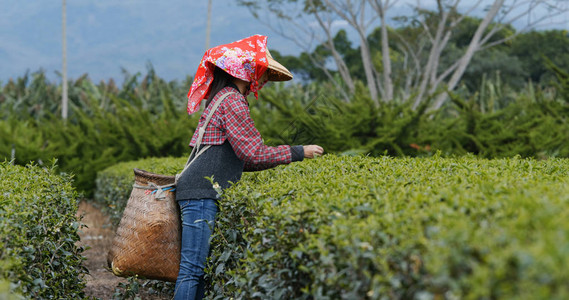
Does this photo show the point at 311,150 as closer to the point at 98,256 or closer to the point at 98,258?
the point at 98,258

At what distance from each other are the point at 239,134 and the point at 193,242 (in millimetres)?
737

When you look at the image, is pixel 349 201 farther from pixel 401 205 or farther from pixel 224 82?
pixel 224 82

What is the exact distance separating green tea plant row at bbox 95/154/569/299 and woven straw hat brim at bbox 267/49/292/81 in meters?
0.76

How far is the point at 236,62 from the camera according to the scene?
3.50 m

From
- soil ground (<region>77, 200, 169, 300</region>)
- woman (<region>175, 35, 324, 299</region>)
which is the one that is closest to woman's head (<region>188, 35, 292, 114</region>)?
woman (<region>175, 35, 324, 299</region>)

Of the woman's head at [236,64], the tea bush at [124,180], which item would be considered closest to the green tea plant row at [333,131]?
the tea bush at [124,180]

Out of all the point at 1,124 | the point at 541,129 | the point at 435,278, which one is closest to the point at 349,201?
the point at 435,278

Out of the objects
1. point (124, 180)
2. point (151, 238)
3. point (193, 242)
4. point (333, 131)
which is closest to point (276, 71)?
point (193, 242)

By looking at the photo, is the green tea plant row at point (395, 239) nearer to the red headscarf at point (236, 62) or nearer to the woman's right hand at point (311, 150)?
the woman's right hand at point (311, 150)

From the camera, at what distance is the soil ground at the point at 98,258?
5402 mm

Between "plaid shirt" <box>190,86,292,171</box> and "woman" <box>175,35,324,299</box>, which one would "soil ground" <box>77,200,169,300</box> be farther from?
"plaid shirt" <box>190,86,292,171</box>

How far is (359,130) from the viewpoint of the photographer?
9.56m

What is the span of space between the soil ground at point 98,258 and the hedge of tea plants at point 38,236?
0.19 meters

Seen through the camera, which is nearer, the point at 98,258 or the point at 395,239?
the point at 395,239
